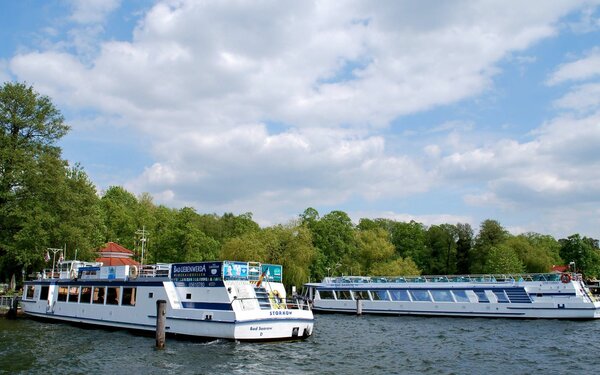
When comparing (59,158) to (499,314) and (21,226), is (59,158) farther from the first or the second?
(499,314)

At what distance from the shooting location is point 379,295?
61.2m

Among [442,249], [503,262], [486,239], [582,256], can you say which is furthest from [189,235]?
[582,256]

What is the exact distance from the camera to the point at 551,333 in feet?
130

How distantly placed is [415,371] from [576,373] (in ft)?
25.5

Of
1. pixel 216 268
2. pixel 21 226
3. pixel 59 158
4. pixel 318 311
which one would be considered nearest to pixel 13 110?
pixel 59 158

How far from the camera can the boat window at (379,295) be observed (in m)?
60.8

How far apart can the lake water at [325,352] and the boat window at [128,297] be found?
2169 mm

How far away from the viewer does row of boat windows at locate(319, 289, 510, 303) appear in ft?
178

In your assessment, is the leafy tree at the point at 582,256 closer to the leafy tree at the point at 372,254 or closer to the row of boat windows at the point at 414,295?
the leafy tree at the point at 372,254

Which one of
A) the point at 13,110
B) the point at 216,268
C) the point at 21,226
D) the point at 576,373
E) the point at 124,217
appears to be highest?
the point at 13,110

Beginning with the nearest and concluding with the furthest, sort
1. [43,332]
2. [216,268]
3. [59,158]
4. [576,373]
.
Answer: [576,373]
[216,268]
[43,332]
[59,158]

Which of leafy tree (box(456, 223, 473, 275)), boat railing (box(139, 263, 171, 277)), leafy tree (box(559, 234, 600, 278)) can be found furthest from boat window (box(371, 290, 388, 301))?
leafy tree (box(559, 234, 600, 278))

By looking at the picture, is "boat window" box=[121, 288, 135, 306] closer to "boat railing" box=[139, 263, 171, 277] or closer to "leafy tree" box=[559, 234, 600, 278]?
"boat railing" box=[139, 263, 171, 277]

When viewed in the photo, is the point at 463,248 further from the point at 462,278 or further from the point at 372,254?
the point at 462,278
